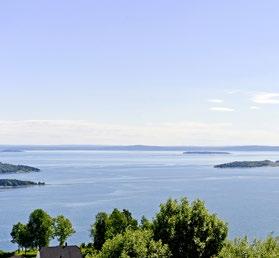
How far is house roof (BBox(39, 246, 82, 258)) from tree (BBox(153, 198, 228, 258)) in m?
37.6

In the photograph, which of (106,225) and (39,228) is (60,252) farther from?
(39,228)

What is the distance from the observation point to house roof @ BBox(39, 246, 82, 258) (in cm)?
6650

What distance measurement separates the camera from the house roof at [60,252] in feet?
218

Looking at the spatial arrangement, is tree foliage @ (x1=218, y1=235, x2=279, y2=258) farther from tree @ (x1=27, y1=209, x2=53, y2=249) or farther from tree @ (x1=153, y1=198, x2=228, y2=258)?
tree @ (x1=27, y1=209, x2=53, y2=249)

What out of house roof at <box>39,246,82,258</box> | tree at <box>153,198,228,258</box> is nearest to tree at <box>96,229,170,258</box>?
tree at <box>153,198,228,258</box>

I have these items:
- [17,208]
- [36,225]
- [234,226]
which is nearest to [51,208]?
[17,208]

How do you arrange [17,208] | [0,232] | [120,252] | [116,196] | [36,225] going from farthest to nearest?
[116,196], [17,208], [0,232], [36,225], [120,252]

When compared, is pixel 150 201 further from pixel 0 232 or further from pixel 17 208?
pixel 0 232

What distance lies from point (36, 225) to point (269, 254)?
6584 cm

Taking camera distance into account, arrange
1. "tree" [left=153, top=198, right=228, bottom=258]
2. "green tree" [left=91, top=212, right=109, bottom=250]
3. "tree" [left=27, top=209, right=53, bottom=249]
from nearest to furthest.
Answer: "tree" [left=153, top=198, right=228, bottom=258] < "green tree" [left=91, top=212, right=109, bottom=250] < "tree" [left=27, top=209, right=53, bottom=249]

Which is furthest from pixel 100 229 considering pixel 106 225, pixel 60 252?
pixel 60 252

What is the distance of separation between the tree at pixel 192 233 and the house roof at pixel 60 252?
3763 cm

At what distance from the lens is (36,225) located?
85375 millimetres

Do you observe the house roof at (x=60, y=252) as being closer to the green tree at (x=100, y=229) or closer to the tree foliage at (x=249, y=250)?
the green tree at (x=100, y=229)
